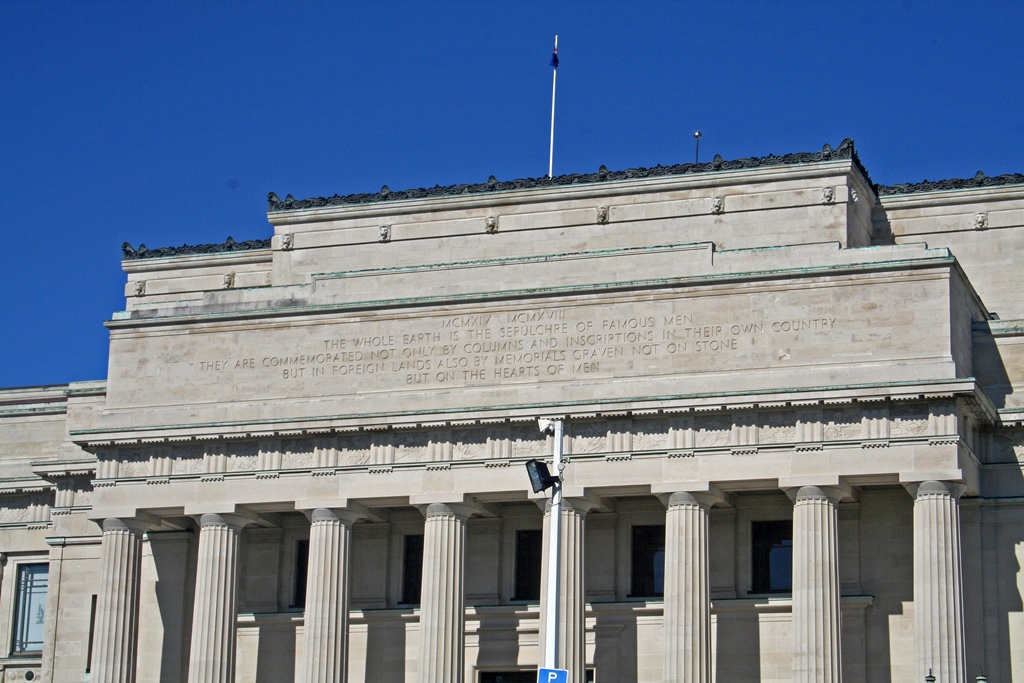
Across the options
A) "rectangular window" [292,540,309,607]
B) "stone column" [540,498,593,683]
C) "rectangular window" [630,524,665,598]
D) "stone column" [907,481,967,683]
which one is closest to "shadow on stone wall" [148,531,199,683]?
"rectangular window" [292,540,309,607]

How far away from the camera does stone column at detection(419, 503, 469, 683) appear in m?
60.4

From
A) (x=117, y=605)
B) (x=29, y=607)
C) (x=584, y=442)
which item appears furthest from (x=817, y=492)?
(x=29, y=607)

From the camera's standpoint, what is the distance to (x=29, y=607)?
73750 millimetres

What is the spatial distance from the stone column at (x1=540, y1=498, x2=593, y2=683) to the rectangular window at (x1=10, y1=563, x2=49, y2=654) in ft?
75.6

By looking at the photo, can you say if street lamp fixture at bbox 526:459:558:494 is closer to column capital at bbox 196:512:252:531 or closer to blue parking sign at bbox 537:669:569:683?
blue parking sign at bbox 537:669:569:683

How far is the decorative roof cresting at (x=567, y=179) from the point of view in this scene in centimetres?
6438

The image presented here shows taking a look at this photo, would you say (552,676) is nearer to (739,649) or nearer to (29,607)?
(739,649)

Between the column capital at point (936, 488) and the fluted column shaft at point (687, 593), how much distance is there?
6142 mm

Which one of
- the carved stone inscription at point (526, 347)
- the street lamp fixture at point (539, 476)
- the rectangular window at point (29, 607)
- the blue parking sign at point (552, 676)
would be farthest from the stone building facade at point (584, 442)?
the street lamp fixture at point (539, 476)

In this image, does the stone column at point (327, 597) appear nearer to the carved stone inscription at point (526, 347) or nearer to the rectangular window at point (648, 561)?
the carved stone inscription at point (526, 347)

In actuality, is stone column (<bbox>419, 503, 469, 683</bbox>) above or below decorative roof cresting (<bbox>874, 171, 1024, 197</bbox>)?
below

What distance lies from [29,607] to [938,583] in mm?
34760

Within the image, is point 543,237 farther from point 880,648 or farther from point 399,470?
point 880,648

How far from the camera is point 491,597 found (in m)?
63.5
